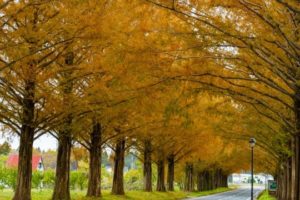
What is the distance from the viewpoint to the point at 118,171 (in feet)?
104

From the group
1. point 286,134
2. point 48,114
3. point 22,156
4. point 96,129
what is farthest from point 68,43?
point 96,129

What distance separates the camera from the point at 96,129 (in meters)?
26.5

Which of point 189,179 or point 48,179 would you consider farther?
point 189,179

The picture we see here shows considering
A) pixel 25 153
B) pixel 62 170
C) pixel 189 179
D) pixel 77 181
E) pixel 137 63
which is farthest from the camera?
pixel 189 179

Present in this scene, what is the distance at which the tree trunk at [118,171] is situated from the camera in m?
30.8

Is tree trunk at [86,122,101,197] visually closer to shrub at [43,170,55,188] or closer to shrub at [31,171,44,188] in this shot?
shrub at [31,171,44,188]

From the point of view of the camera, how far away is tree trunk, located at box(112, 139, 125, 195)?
30.8 metres

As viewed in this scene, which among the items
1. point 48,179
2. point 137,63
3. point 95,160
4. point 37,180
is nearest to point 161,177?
point 48,179

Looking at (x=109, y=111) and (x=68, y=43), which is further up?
(x=68, y=43)

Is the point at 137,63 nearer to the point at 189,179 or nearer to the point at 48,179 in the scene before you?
the point at 48,179

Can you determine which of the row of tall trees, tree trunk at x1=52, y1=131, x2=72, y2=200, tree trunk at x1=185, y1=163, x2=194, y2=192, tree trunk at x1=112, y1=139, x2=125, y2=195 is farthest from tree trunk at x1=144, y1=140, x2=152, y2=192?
tree trunk at x1=185, y1=163, x2=194, y2=192

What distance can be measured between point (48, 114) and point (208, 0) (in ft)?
29.7

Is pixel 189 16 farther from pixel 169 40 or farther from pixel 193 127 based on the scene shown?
pixel 193 127

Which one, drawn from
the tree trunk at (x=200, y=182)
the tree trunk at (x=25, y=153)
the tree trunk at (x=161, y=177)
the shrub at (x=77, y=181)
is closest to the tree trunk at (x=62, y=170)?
the tree trunk at (x=25, y=153)
